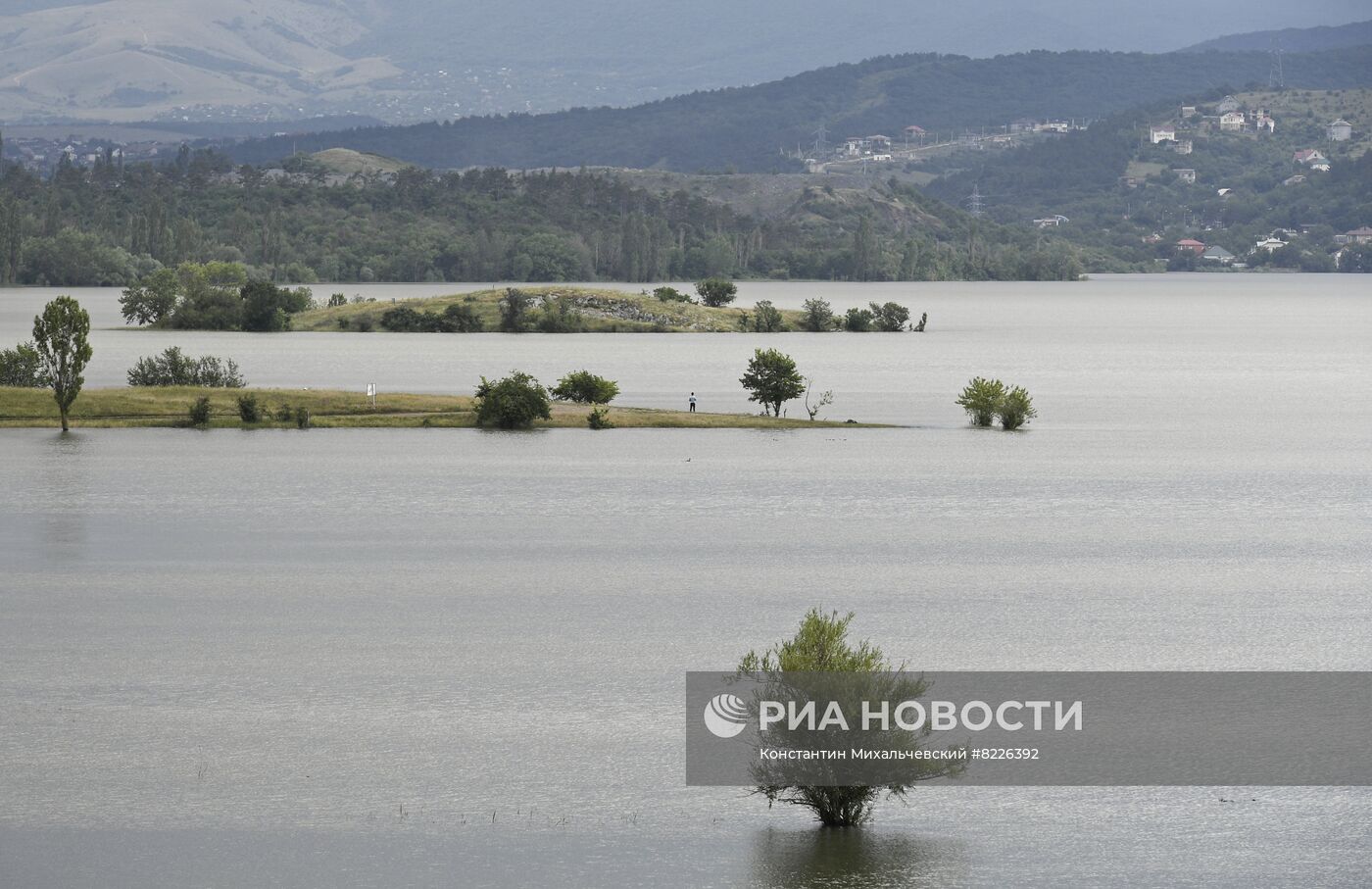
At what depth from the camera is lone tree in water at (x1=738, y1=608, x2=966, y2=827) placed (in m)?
23.1

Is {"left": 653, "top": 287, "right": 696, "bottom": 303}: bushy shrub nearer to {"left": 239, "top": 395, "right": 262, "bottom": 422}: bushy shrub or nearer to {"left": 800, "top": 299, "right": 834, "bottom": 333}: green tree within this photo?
{"left": 800, "top": 299, "right": 834, "bottom": 333}: green tree

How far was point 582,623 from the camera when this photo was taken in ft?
127

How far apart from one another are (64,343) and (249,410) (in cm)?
1010

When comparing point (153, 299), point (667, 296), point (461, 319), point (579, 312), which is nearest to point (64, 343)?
point (461, 319)

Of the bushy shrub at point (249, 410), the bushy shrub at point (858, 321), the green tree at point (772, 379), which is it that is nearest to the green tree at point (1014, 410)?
the green tree at point (772, 379)

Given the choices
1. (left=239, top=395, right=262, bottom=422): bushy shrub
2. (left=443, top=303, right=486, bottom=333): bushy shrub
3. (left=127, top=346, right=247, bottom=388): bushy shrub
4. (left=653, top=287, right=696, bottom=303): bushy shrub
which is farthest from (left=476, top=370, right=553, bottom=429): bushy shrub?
(left=653, top=287, right=696, bottom=303): bushy shrub

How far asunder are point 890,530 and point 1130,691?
75.1 feet

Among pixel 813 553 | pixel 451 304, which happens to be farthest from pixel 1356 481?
pixel 451 304

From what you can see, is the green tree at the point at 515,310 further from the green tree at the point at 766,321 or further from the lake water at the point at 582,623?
the lake water at the point at 582,623

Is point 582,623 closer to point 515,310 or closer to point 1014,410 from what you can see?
point 1014,410

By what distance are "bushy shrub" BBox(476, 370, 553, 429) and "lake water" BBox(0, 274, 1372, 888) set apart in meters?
1.54

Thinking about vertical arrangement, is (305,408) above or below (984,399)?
below

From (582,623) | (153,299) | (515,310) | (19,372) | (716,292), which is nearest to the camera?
(582,623)

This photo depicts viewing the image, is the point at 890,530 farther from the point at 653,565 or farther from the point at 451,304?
the point at 451,304
